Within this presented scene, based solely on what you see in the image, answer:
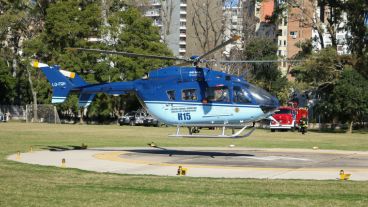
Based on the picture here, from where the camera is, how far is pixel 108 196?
11.8 metres

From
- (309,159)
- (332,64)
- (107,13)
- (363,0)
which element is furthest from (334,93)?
(309,159)

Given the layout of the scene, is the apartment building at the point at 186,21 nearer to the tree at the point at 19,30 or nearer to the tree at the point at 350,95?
the tree at the point at 19,30

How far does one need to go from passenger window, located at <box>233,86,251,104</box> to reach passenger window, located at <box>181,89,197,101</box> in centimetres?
147

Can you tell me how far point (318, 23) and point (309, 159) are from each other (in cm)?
4618

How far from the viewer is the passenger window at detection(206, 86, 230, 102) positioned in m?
22.0

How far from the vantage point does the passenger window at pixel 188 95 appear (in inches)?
877

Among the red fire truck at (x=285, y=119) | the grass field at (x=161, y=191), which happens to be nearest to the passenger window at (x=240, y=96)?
the grass field at (x=161, y=191)

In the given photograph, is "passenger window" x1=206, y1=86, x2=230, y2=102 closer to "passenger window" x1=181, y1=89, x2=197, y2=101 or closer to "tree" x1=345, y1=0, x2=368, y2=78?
"passenger window" x1=181, y1=89, x2=197, y2=101

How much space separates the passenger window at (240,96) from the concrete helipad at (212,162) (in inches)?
81.8

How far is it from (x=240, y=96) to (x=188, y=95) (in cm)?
190

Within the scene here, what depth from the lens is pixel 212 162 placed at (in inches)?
801

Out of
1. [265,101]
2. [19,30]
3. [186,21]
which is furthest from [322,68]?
[186,21]

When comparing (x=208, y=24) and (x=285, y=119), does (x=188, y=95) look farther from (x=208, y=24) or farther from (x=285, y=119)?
(x=208, y=24)

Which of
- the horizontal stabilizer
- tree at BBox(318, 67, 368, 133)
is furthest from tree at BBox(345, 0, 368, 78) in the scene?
the horizontal stabilizer
